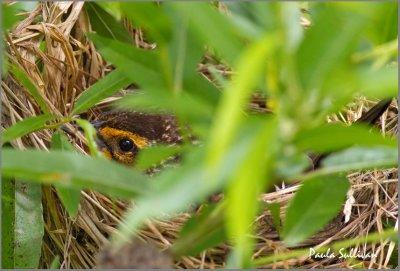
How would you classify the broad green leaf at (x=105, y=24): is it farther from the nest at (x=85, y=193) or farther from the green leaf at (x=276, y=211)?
the green leaf at (x=276, y=211)

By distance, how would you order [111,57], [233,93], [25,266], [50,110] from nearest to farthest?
[233,93] < [111,57] < [25,266] < [50,110]

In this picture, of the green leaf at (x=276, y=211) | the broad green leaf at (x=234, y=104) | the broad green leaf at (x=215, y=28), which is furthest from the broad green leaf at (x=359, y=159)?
the green leaf at (x=276, y=211)

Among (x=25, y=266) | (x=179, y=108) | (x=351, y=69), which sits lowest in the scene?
(x=25, y=266)

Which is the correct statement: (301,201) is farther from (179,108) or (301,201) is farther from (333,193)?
(179,108)

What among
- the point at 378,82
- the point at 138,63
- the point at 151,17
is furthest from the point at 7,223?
the point at 378,82

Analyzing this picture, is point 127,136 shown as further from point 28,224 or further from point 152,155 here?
point 152,155

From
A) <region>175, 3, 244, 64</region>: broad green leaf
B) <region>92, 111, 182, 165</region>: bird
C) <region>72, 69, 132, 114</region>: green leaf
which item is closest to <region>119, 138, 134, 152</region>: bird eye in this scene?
<region>92, 111, 182, 165</region>: bird

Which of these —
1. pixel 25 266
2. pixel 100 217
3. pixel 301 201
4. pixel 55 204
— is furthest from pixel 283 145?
pixel 100 217
